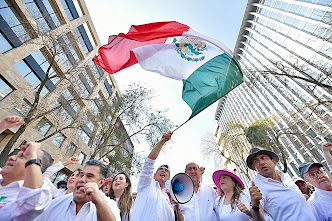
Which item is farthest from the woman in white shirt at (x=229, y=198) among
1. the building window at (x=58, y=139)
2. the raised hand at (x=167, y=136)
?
the building window at (x=58, y=139)

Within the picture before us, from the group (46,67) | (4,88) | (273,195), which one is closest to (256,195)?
(273,195)

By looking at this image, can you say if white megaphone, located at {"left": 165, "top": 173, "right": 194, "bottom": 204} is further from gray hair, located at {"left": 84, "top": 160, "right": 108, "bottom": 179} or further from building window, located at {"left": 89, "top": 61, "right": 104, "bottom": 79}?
building window, located at {"left": 89, "top": 61, "right": 104, "bottom": 79}

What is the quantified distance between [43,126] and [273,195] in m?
17.7

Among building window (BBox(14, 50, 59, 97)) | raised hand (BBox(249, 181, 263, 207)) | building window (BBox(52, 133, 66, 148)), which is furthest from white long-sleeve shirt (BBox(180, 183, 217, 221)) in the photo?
building window (BBox(52, 133, 66, 148))

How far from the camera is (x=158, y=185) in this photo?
10.6 ft

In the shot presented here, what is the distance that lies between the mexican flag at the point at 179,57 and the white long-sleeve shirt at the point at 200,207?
1.82 meters

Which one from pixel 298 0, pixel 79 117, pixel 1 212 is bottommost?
pixel 1 212

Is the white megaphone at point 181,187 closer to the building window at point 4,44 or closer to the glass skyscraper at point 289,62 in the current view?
the glass skyscraper at point 289,62

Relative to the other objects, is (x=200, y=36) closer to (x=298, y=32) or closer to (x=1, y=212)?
(x=1, y=212)

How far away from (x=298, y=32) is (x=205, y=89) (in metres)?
22.3

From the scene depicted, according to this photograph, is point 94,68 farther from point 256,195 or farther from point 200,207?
point 256,195

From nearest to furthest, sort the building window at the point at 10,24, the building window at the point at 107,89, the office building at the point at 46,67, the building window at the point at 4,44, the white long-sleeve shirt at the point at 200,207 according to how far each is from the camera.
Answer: the white long-sleeve shirt at the point at 200,207 < the office building at the point at 46,67 < the building window at the point at 10,24 < the building window at the point at 4,44 < the building window at the point at 107,89

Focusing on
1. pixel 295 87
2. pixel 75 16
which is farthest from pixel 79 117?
pixel 295 87

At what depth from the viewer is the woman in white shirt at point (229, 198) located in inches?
109
